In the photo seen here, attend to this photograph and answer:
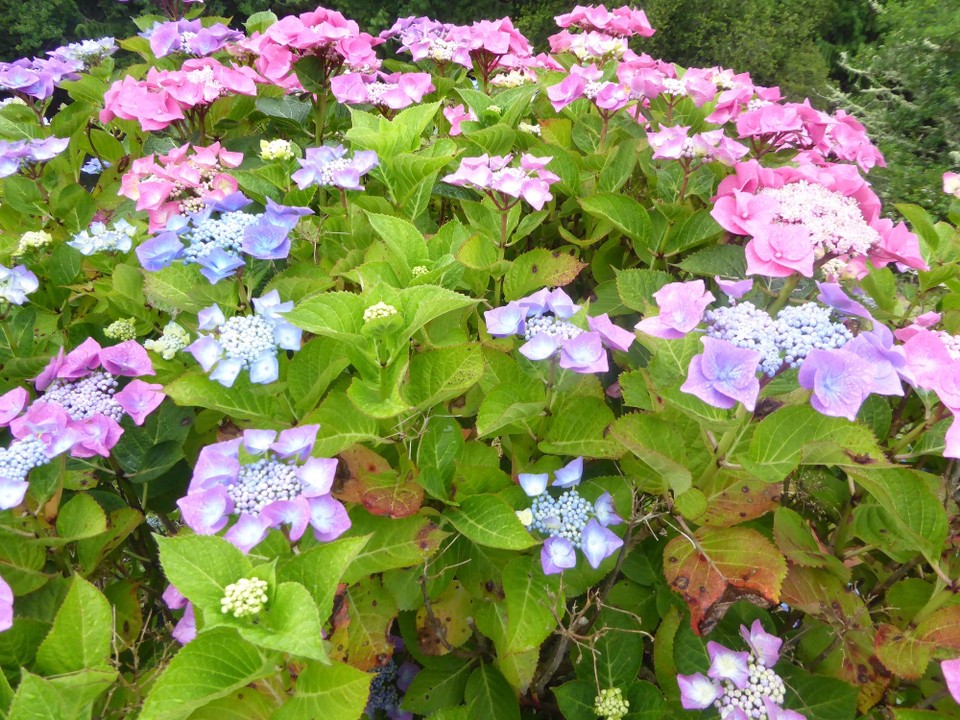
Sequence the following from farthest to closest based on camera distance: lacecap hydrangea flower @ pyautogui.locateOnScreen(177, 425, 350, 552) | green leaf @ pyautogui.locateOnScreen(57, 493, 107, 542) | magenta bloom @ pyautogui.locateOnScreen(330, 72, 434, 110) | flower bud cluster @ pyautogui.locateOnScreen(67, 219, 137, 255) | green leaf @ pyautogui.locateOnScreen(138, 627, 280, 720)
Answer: magenta bloom @ pyautogui.locateOnScreen(330, 72, 434, 110) → flower bud cluster @ pyautogui.locateOnScreen(67, 219, 137, 255) → green leaf @ pyautogui.locateOnScreen(57, 493, 107, 542) → lacecap hydrangea flower @ pyautogui.locateOnScreen(177, 425, 350, 552) → green leaf @ pyautogui.locateOnScreen(138, 627, 280, 720)

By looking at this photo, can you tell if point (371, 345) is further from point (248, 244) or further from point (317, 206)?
point (317, 206)

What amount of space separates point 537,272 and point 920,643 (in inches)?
34.1

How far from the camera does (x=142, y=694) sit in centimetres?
92

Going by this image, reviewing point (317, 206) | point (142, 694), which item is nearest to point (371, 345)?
point (142, 694)

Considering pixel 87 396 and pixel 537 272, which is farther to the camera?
pixel 537 272

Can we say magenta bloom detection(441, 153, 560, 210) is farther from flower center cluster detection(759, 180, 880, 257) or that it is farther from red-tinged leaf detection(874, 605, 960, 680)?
red-tinged leaf detection(874, 605, 960, 680)

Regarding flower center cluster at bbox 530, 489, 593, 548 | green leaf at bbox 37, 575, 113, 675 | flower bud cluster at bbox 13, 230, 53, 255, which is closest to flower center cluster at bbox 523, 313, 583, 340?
flower center cluster at bbox 530, 489, 593, 548

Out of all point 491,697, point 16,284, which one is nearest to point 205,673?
point 491,697

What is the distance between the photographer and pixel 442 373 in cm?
94

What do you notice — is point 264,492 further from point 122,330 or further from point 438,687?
point 122,330

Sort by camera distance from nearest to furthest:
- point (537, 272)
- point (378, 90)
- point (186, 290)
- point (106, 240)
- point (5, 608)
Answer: point (5, 608) < point (186, 290) < point (537, 272) < point (106, 240) < point (378, 90)

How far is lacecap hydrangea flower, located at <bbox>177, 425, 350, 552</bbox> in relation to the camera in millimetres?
804

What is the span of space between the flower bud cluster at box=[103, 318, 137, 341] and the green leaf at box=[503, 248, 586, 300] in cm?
82

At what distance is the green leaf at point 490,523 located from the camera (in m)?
0.89
